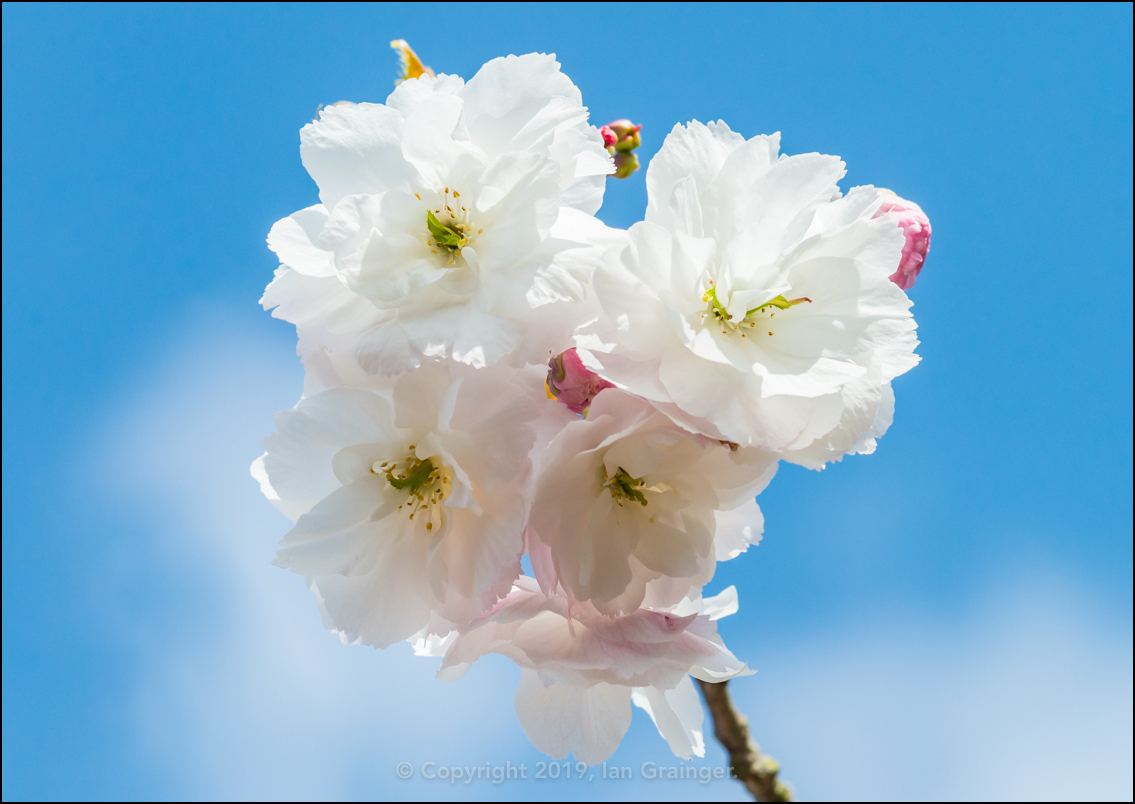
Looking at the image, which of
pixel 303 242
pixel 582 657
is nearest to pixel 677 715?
pixel 582 657

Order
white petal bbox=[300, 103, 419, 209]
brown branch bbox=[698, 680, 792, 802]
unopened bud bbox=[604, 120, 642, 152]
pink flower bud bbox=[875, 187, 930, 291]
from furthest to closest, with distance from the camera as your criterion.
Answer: brown branch bbox=[698, 680, 792, 802] → unopened bud bbox=[604, 120, 642, 152] → pink flower bud bbox=[875, 187, 930, 291] → white petal bbox=[300, 103, 419, 209]

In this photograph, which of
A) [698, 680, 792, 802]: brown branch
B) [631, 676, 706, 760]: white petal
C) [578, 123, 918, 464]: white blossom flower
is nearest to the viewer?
[578, 123, 918, 464]: white blossom flower

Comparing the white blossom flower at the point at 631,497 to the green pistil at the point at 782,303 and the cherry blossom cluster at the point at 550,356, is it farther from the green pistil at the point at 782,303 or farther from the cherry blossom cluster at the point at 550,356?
the green pistil at the point at 782,303

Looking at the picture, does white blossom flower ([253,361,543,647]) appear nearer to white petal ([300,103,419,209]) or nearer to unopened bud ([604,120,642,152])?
white petal ([300,103,419,209])

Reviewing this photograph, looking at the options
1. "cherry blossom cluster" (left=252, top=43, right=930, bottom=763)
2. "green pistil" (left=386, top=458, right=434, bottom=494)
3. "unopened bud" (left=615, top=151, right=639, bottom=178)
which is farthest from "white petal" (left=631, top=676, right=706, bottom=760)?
"unopened bud" (left=615, top=151, right=639, bottom=178)

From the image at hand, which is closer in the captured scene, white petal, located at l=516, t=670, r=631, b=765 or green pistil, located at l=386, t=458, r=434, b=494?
green pistil, located at l=386, t=458, r=434, b=494

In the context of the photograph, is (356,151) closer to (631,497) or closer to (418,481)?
(418,481)

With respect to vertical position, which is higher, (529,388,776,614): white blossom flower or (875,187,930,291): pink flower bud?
(875,187,930,291): pink flower bud
